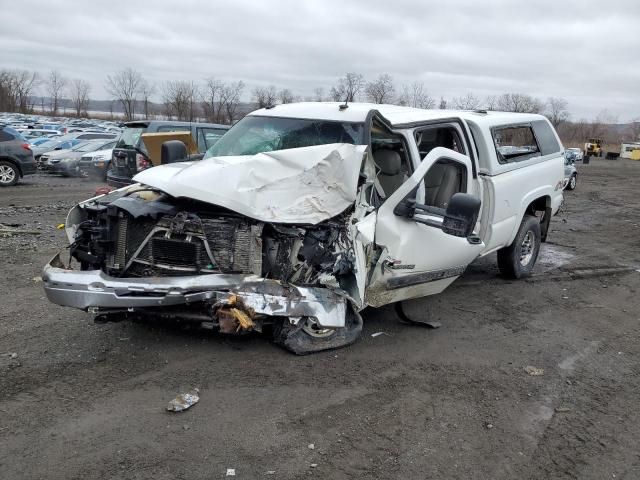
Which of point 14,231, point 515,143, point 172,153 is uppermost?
point 515,143

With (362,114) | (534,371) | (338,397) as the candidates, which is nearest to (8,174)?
(362,114)

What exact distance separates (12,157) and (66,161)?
413cm

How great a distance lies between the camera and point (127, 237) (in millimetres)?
4184

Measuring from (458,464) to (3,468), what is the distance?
2.44 m

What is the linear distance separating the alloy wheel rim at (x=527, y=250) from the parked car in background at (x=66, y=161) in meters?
15.9

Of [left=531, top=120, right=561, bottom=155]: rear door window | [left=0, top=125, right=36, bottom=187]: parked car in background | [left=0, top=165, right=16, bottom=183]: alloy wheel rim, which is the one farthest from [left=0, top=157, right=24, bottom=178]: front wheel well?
[left=531, top=120, right=561, bottom=155]: rear door window

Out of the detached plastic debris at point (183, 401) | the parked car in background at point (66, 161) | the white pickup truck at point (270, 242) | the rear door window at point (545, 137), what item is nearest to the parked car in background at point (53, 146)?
the parked car in background at point (66, 161)

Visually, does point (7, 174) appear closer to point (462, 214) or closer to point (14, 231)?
point (14, 231)

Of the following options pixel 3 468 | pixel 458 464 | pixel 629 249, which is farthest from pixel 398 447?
pixel 629 249

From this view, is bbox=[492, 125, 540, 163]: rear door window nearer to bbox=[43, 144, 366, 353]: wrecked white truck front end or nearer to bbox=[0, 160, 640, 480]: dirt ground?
bbox=[0, 160, 640, 480]: dirt ground

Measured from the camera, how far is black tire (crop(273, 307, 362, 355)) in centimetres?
425

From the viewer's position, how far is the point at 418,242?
4727mm

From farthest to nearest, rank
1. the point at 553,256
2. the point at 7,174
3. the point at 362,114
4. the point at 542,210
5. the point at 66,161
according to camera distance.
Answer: the point at 66,161 < the point at 7,174 < the point at 553,256 < the point at 542,210 < the point at 362,114

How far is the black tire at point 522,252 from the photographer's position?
22.2 feet
